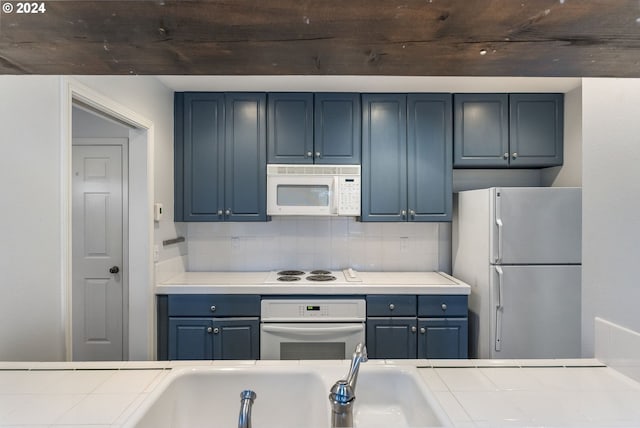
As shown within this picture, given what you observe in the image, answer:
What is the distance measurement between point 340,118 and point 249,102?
2.47 ft

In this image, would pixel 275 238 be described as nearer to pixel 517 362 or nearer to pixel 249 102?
pixel 249 102

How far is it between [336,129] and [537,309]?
196cm

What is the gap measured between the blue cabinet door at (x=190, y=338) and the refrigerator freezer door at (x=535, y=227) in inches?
83.3

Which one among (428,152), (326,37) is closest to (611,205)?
(326,37)

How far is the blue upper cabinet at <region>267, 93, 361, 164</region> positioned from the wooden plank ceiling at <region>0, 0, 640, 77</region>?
190 centimetres

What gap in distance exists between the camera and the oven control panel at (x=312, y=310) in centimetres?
230

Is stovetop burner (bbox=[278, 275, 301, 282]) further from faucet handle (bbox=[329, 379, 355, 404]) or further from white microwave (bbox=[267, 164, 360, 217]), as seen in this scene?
faucet handle (bbox=[329, 379, 355, 404])

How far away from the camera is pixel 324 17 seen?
1.89 feet

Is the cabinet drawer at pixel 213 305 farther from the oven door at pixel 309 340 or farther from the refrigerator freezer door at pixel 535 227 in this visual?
the refrigerator freezer door at pixel 535 227

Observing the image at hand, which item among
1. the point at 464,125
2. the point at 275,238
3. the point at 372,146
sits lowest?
the point at 275,238

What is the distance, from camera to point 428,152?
264 cm

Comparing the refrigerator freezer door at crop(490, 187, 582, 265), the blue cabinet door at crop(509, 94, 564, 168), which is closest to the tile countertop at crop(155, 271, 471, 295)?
the refrigerator freezer door at crop(490, 187, 582, 265)

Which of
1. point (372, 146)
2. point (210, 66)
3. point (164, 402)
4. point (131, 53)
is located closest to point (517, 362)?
point (164, 402)

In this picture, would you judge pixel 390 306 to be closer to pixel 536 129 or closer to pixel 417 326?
pixel 417 326
